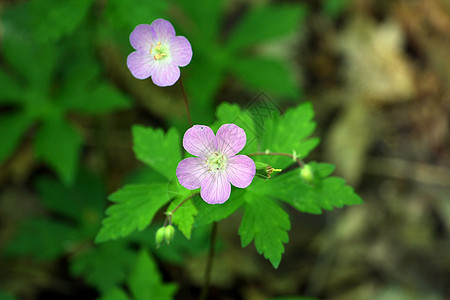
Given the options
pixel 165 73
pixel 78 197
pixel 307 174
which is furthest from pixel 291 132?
pixel 78 197

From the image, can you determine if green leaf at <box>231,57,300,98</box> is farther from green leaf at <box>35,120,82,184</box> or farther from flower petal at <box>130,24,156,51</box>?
flower petal at <box>130,24,156,51</box>

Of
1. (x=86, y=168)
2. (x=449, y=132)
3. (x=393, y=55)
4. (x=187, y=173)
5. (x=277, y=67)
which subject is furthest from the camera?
(x=393, y=55)

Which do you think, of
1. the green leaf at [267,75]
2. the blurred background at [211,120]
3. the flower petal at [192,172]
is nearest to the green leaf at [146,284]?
the blurred background at [211,120]

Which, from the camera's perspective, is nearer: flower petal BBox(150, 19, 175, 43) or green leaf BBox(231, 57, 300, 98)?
flower petal BBox(150, 19, 175, 43)

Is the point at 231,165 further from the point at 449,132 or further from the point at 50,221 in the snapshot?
the point at 449,132

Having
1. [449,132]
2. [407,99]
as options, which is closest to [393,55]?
[407,99]

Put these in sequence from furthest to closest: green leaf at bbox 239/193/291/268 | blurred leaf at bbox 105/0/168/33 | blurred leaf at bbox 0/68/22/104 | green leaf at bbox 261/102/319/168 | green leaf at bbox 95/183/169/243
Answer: blurred leaf at bbox 0/68/22/104, blurred leaf at bbox 105/0/168/33, green leaf at bbox 261/102/319/168, green leaf at bbox 95/183/169/243, green leaf at bbox 239/193/291/268

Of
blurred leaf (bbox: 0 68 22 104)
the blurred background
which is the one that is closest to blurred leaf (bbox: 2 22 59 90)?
the blurred background

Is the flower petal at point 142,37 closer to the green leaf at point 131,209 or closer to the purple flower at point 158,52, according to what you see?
the purple flower at point 158,52
